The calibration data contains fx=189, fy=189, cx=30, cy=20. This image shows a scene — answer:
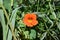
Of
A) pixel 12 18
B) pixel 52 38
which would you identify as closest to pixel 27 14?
pixel 12 18

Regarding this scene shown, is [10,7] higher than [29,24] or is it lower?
higher

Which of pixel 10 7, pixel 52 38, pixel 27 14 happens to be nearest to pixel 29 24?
pixel 27 14

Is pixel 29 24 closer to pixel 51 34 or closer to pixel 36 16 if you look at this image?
pixel 36 16

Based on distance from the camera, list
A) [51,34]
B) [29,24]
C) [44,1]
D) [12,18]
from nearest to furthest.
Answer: [12,18]
[29,24]
[51,34]
[44,1]

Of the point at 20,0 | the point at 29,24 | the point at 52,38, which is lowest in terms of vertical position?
the point at 52,38

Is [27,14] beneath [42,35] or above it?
above

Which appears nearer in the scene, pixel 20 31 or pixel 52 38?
pixel 20 31

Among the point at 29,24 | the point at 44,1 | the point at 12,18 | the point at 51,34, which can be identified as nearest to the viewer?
the point at 12,18

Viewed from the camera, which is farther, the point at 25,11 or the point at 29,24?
the point at 25,11

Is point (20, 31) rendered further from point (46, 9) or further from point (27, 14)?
point (46, 9)
